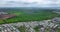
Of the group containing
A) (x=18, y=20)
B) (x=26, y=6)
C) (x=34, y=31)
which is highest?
(x=26, y=6)

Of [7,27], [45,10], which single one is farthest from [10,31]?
[45,10]

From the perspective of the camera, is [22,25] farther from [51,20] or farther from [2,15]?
[51,20]

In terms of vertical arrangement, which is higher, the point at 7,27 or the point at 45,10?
the point at 45,10

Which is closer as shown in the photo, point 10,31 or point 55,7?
point 10,31

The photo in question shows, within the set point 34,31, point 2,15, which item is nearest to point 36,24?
point 34,31

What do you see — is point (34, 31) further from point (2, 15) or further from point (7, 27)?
point (2, 15)

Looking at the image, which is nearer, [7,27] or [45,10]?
[7,27]
